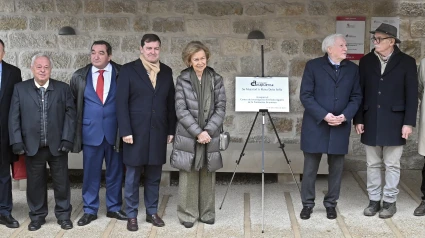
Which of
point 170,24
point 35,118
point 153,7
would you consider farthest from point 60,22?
point 35,118

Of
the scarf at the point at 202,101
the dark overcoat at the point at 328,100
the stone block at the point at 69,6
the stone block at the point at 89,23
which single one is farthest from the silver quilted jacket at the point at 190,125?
the stone block at the point at 69,6

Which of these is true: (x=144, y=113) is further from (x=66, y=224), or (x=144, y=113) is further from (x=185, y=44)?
(x=185, y=44)

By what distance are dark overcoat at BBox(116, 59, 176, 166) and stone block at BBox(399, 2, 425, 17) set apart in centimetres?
352

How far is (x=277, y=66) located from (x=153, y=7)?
1.71 m

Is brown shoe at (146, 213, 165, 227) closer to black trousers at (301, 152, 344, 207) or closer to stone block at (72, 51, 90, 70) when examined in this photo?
black trousers at (301, 152, 344, 207)

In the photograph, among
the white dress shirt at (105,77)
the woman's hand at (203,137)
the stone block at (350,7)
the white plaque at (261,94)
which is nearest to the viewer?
the woman's hand at (203,137)

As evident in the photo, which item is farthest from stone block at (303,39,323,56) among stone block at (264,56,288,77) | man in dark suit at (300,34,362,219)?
man in dark suit at (300,34,362,219)

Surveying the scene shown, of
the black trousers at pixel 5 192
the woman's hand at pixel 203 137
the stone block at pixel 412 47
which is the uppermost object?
the stone block at pixel 412 47

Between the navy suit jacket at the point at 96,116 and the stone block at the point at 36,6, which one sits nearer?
the navy suit jacket at the point at 96,116

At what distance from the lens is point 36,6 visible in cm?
781

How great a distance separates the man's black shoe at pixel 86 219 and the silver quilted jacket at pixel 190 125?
0.99 meters

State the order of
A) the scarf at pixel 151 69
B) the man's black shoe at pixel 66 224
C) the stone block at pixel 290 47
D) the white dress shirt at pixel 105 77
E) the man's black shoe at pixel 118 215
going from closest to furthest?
the scarf at pixel 151 69 → the man's black shoe at pixel 66 224 → the white dress shirt at pixel 105 77 → the man's black shoe at pixel 118 215 → the stone block at pixel 290 47

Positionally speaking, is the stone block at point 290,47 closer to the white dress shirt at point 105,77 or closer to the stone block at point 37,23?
the white dress shirt at point 105,77

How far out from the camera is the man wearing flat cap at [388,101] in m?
5.81
